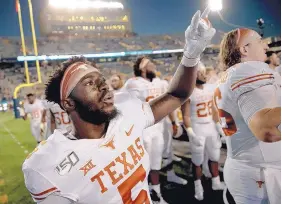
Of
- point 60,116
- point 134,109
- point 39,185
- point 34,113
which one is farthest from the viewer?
point 34,113

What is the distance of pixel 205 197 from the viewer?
275 cm

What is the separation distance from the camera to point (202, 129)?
2973mm

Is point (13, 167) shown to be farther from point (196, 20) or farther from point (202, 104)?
point (196, 20)

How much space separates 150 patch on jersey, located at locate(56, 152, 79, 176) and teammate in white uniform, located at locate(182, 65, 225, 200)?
6.77 ft

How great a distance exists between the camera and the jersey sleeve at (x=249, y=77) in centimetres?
122

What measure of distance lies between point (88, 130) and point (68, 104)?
0.38 ft

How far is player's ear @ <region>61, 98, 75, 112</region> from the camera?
3.65 ft

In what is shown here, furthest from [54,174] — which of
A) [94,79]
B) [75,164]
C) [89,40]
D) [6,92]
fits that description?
[89,40]

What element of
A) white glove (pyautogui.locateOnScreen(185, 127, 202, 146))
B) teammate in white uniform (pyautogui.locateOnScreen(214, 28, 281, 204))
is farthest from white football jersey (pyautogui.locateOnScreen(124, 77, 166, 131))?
teammate in white uniform (pyautogui.locateOnScreen(214, 28, 281, 204))

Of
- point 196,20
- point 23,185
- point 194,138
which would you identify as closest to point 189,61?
point 196,20

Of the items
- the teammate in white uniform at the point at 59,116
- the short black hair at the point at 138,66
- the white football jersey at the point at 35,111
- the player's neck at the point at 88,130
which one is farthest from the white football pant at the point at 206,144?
the white football jersey at the point at 35,111

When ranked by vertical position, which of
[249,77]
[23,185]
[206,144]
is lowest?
[23,185]

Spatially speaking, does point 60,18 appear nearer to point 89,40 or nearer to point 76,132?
point 89,40

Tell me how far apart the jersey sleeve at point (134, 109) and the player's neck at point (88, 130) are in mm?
91
